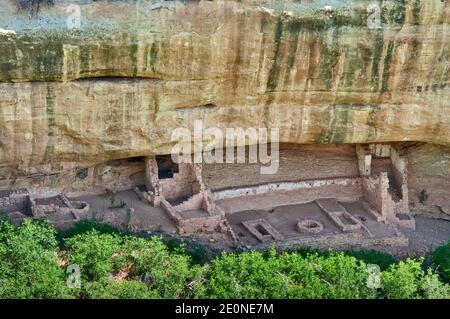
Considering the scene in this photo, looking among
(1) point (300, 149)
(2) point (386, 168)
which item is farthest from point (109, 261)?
(2) point (386, 168)

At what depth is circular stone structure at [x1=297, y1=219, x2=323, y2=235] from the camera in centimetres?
1811

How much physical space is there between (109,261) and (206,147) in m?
3.64

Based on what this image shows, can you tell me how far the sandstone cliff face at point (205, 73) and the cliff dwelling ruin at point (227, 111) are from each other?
3 cm

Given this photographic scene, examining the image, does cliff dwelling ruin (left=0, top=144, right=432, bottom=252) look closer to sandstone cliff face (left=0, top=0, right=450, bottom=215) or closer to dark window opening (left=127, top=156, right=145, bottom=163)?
dark window opening (left=127, top=156, right=145, bottom=163)

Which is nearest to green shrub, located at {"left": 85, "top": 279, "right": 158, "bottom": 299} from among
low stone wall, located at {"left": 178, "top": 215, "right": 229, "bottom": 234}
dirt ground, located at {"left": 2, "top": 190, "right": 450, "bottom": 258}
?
dirt ground, located at {"left": 2, "top": 190, "right": 450, "bottom": 258}

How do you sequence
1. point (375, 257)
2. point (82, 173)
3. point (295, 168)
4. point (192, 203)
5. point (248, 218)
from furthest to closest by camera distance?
point (295, 168)
point (248, 218)
point (192, 203)
point (82, 173)
point (375, 257)

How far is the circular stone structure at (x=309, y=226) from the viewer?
18.1 metres

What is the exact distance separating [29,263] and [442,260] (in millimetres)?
7562

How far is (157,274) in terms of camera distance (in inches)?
566

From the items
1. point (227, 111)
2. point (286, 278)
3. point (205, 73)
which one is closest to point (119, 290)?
point (286, 278)

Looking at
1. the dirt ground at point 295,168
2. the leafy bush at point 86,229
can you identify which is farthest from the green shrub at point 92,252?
the dirt ground at point 295,168

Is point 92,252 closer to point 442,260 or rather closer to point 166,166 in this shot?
point 166,166

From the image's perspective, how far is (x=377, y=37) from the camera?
1672cm
